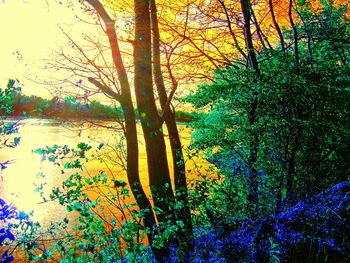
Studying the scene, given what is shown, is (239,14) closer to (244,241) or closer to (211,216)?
(211,216)

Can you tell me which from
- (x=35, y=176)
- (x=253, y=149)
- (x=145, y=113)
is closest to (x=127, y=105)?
(x=145, y=113)

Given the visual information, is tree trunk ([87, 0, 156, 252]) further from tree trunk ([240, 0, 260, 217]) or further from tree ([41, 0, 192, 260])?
tree trunk ([240, 0, 260, 217])

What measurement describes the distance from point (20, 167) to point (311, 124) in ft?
32.1

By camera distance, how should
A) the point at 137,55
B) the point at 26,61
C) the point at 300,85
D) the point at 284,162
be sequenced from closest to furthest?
the point at 300,85 < the point at 284,162 < the point at 137,55 < the point at 26,61

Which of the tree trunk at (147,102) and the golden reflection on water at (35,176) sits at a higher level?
the tree trunk at (147,102)

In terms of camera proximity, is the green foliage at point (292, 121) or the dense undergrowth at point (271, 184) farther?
the green foliage at point (292, 121)

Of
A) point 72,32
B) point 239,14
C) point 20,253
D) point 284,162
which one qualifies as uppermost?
point 239,14

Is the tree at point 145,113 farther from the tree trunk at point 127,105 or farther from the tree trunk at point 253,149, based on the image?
the tree trunk at point 253,149

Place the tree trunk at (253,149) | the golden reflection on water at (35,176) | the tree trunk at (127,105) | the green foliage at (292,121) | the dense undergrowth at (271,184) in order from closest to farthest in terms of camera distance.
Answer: the dense undergrowth at (271,184)
the green foliage at (292,121)
the tree trunk at (253,149)
the tree trunk at (127,105)
the golden reflection on water at (35,176)

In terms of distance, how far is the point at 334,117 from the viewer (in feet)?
10.3

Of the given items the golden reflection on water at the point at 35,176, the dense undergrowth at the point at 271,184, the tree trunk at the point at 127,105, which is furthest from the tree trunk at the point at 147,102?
the golden reflection on water at the point at 35,176

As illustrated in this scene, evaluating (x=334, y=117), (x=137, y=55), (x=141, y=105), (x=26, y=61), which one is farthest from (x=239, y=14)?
(x=26, y=61)

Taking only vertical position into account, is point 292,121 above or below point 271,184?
above

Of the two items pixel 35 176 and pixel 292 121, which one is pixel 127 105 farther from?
pixel 35 176
